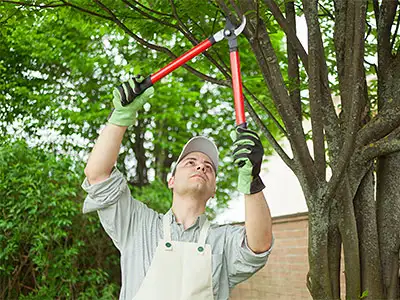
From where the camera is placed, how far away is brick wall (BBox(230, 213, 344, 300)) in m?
4.59

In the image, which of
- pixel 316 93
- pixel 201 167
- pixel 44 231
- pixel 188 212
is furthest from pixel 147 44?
pixel 44 231

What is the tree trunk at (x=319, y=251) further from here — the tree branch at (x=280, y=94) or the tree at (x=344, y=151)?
the tree branch at (x=280, y=94)

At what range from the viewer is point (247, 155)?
→ 1847 mm

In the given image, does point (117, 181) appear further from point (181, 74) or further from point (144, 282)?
point (181, 74)

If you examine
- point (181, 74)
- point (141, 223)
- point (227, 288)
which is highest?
point (181, 74)

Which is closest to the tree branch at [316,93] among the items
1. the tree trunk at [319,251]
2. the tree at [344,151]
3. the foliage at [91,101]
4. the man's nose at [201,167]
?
the tree at [344,151]

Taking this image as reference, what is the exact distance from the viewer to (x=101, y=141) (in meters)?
2.10

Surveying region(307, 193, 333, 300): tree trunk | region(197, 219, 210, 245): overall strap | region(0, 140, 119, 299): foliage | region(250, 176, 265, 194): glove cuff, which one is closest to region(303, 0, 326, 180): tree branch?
region(307, 193, 333, 300): tree trunk

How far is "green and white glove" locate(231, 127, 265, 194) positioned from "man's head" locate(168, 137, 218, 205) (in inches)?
14.4

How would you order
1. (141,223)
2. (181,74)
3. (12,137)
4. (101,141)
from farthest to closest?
(181,74) → (12,137) → (141,223) → (101,141)

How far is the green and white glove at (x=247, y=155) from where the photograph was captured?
1.85 metres

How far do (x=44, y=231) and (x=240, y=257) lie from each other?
195 inches

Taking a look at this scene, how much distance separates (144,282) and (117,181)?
13.0 inches

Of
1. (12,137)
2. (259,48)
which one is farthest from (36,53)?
(259,48)
